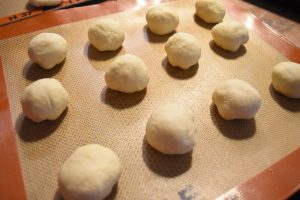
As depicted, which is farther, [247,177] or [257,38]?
[257,38]

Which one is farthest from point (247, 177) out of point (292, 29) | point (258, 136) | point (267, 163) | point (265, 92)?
point (292, 29)

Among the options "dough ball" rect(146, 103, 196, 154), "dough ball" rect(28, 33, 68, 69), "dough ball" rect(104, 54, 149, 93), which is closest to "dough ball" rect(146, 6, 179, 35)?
"dough ball" rect(104, 54, 149, 93)

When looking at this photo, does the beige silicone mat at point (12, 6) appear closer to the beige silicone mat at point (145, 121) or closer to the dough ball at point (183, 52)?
the beige silicone mat at point (145, 121)

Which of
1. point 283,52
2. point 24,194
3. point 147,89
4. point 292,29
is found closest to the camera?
point 24,194

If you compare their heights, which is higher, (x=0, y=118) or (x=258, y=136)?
(x=0, y=118)

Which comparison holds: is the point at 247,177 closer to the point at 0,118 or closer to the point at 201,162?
the point at 201,162

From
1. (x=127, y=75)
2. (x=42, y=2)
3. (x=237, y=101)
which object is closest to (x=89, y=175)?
(x=127, y=75)

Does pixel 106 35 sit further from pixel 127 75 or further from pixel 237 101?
pixel 237 101
